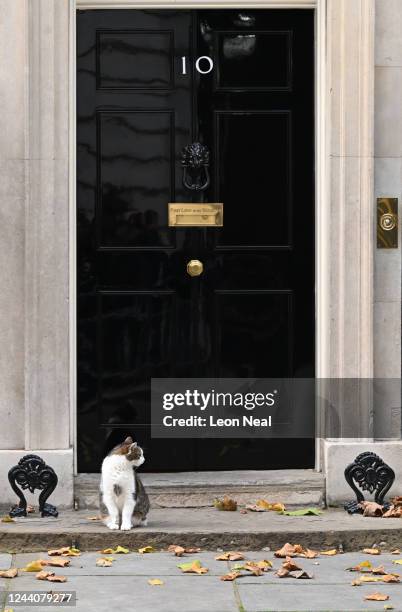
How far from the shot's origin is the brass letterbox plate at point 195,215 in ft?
29.2

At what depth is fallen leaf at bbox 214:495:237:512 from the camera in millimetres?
8555

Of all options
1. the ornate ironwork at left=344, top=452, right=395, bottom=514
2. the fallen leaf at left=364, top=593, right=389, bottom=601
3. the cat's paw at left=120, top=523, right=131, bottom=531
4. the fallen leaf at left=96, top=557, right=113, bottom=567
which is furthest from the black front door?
the fallen leaf at left=364, top=593, right=389, bottom=601

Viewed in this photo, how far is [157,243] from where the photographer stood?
351 inches

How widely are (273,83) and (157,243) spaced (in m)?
1.27

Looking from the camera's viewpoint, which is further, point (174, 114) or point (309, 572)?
point (174, 114)

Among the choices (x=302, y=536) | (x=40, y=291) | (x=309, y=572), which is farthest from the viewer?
(x=40, y=291)

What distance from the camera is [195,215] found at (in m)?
8.91

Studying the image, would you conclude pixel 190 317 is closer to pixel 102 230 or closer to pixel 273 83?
pixel 102 230

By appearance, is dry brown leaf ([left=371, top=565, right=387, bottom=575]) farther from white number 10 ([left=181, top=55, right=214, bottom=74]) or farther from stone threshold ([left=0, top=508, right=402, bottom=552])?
white number 10 ([left=181, top=55, right=214, bottom=74])

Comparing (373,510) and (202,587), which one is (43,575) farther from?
(373,510)

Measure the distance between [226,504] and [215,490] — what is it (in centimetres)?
21

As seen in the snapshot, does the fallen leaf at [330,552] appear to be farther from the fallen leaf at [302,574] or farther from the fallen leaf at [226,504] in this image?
the fallen leaf at [226,504]

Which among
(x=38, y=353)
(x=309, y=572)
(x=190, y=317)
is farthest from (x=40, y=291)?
(x=309, y=572)

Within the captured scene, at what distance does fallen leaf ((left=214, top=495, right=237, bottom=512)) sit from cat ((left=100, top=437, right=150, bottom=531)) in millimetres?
734
